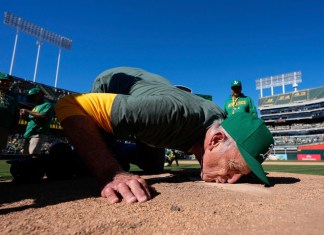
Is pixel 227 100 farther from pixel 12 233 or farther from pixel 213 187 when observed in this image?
pixel 12 233

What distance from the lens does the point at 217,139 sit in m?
2.79

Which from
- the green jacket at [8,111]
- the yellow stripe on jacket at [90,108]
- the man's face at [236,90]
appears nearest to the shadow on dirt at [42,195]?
the yellow stripe on jacket at [90,108]

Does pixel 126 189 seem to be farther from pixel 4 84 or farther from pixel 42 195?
pixel 4 84

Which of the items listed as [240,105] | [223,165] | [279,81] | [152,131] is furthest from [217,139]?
[279,81]

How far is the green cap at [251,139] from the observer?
103 inches

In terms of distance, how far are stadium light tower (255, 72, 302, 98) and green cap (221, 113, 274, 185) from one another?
209ft

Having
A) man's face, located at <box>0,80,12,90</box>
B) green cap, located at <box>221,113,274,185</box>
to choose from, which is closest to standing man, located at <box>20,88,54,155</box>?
man's face, located at <box>0,80,12,90</box>

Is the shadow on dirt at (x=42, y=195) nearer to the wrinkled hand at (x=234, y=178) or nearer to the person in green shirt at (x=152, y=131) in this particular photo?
the person in green shirt at (x=152, y=131)

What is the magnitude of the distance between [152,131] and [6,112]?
1.77 metres

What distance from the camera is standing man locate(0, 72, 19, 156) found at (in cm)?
286

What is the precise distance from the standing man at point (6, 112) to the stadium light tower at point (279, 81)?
6429 centimetres

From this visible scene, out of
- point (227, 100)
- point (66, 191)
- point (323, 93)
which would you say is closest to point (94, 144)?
point (66, 191)

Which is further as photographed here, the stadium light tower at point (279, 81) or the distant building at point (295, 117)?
the stadium light tower at point (279, 81)

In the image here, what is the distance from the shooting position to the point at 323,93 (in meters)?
48.2
